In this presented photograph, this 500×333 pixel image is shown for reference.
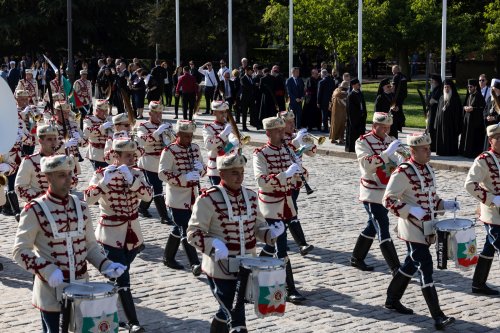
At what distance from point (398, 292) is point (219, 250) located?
284 cm

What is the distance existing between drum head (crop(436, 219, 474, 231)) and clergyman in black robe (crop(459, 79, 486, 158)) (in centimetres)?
1177

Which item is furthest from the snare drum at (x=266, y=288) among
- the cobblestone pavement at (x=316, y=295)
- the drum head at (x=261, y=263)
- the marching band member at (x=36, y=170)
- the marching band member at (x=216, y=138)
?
the marching band member at (x=216, y=138)

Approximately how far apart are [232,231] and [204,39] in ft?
130

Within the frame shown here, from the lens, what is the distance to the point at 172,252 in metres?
12.5

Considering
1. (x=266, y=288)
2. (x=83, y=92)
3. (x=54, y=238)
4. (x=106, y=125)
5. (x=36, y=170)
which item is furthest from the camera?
(x=83, y=92)

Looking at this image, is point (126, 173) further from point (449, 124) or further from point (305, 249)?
point (449, 124)

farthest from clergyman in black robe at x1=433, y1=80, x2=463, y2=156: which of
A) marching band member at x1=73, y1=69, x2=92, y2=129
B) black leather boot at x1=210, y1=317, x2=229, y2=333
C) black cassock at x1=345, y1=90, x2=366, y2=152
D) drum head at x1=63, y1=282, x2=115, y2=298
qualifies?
drum head at x1=63, y1=282, x2=115, y2=298

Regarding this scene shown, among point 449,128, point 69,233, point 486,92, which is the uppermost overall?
point 486,92

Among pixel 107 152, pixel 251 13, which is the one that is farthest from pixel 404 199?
pixel 251 13

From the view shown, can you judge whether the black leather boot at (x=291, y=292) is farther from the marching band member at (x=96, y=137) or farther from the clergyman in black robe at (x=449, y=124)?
the clergyman in black robe at (x=449, y=124)

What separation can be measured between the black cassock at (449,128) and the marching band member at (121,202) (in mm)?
12461

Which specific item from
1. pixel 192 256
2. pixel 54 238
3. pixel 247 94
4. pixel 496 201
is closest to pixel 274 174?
pixel 192 256

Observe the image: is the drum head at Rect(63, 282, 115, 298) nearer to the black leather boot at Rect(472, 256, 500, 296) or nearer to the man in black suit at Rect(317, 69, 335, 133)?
the black leather boot at Rect(472, 256, 500, 296)

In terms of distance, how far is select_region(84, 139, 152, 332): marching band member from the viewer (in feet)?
33.9
